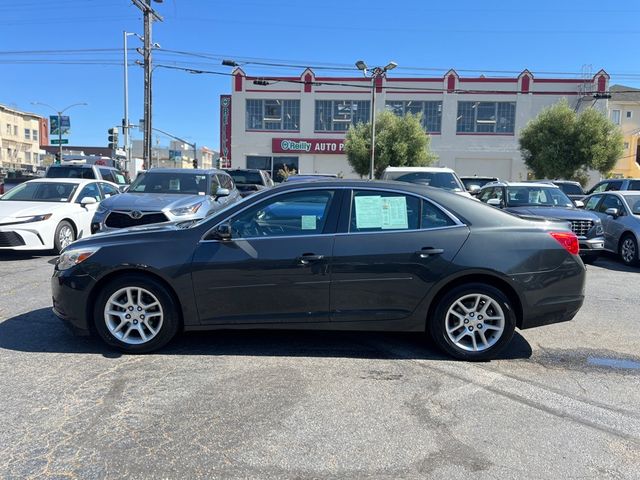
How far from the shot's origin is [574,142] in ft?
99.7

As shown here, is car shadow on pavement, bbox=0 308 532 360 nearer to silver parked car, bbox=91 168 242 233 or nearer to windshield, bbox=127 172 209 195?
silver parked car, bbox=91 168 242 233

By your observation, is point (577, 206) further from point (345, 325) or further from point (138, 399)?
point (138, 399)

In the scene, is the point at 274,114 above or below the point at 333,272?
above

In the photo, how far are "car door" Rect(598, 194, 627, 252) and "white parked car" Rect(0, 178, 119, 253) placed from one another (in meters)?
11.0

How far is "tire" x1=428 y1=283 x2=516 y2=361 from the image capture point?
15.0 feet

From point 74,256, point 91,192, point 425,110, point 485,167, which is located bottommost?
point 74,256

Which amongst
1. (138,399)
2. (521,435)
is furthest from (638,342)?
(138,399)

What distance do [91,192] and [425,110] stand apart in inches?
1309

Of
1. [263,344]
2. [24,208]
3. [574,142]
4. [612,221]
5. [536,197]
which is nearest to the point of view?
[263,344]

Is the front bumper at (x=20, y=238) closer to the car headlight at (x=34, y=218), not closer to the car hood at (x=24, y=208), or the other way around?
the car headlight at (x=34, y=218)

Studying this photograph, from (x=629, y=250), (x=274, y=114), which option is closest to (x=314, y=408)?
(x=629, y=250)

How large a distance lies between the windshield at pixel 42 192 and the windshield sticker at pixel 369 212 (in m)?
8.06

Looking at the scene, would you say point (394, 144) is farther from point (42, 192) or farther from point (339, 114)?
point (42, 192)

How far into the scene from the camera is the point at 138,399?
3791 millimetres
